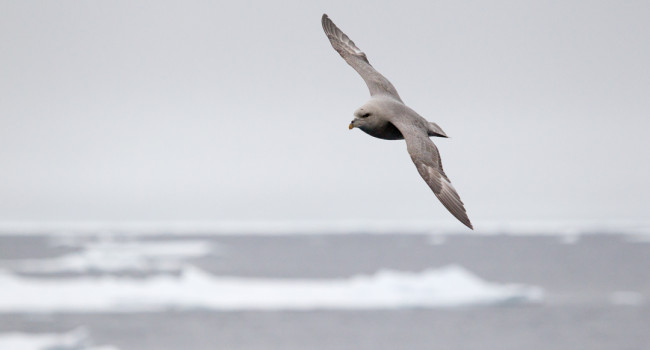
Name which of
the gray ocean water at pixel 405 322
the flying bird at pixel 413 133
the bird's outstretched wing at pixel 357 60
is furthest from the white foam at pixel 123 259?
the flying bird at pixel 413 133

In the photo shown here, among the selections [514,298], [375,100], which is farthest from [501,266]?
[375,100]

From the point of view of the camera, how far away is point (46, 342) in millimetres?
43656

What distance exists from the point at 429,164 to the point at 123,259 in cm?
10050

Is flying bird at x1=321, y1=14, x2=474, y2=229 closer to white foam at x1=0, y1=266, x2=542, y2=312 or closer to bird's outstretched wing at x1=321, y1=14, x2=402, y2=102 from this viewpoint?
bird's outstretched wing at x1=321, y1=14, x2=402, y2=102

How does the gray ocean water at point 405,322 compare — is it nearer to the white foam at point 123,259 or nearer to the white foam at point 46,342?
the white foam at point 46,342

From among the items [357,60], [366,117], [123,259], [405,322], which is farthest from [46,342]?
[123,259]

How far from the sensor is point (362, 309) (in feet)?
236

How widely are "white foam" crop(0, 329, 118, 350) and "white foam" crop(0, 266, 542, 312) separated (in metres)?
5.20

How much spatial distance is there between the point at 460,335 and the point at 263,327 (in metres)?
12.1

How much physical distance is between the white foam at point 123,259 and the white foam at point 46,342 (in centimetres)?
3137

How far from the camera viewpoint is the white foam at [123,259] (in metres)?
95.9

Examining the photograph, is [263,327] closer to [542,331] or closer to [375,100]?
[542,331]

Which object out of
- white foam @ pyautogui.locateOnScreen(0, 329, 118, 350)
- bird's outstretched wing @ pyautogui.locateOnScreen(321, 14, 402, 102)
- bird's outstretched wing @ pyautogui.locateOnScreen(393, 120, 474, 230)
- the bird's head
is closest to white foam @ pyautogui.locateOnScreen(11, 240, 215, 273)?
white foam @ pyautogui.locateOnScreen(0, 329, 118, 350)

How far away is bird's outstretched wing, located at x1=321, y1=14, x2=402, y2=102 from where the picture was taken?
9.09 metres
